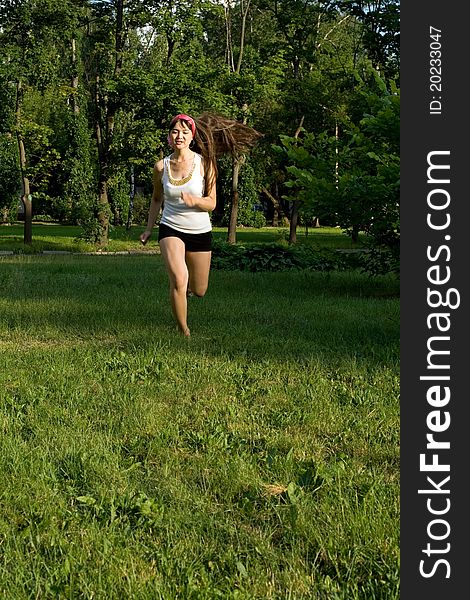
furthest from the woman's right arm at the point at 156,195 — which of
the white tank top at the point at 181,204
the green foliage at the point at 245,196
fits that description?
the green foliage at the point at 245,196

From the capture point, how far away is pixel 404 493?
250 cm

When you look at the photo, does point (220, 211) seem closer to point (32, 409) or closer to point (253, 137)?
point (253, 137)

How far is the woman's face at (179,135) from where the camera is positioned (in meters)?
8.35

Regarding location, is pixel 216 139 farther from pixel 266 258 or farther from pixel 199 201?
pixel 266 258

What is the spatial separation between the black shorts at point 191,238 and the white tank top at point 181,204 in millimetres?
44

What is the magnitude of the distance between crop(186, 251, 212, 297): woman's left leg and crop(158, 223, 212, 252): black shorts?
7 centimetres

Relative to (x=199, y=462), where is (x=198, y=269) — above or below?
above

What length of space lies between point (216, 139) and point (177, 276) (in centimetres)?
221

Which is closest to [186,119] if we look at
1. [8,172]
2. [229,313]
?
[229,313]

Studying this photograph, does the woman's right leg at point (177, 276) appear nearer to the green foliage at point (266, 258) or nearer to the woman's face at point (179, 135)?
the woman's face at point (179, 135)

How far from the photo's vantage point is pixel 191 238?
27.9ft

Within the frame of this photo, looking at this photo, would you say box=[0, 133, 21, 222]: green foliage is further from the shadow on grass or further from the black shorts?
the black shorts

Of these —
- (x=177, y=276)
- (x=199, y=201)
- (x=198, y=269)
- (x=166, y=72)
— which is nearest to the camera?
(x=177, y=276)

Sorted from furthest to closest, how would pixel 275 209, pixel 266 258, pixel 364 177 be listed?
pixel 275 209 → pixel 266 258 → pixel 364 177
